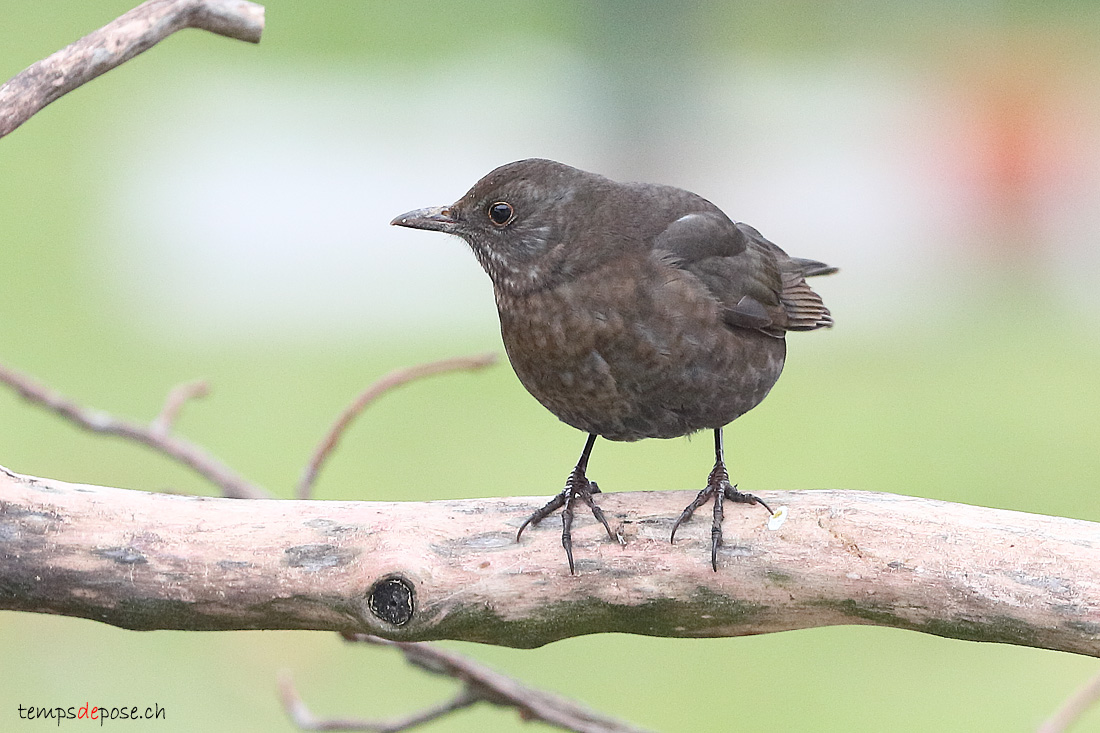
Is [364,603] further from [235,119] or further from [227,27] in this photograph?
[235,119]

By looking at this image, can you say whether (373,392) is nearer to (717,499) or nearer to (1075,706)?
(717,499)

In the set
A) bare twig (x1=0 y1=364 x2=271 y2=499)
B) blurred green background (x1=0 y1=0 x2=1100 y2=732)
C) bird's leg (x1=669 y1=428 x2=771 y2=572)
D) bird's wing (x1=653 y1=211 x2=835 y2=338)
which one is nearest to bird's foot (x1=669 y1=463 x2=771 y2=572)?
bird's leg (x1=669 y1=428 x2=771 y2=572)

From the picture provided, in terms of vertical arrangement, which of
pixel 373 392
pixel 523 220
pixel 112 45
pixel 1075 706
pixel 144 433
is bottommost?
pixel 1075 706

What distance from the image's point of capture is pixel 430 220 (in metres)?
3.04

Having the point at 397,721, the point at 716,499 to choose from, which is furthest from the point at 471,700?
the point at 716,499

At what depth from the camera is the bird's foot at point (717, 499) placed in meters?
2.61

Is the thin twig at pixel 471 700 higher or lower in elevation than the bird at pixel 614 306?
lower

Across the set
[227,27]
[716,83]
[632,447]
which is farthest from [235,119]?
[227,27]

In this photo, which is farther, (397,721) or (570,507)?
(397,721)

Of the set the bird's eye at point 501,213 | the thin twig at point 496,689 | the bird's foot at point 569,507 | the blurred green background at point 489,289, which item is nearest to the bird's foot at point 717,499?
the bird's foot at point 569,507

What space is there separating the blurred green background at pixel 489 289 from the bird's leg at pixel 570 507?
8.74 ft

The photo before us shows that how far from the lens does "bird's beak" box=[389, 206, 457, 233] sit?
119 inches

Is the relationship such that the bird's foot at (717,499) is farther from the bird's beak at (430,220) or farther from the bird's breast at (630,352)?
the bird's beak at (430,220)

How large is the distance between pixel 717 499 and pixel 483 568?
1.76 ft
